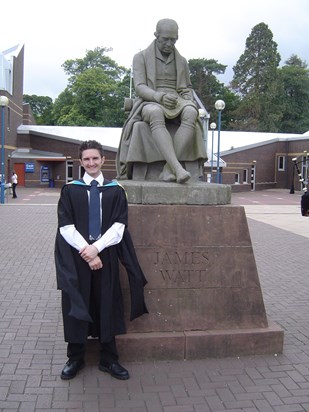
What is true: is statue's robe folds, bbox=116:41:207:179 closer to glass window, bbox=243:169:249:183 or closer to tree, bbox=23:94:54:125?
glass window, bbox=243:169:249:183

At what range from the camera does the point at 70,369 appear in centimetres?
383

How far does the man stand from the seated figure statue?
3.44 feet

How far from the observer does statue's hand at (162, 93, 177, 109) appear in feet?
15.7

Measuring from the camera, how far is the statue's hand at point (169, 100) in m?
4.77

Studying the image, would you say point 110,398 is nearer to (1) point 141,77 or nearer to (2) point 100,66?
(1) point 141,77

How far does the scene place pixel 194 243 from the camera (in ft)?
14.3

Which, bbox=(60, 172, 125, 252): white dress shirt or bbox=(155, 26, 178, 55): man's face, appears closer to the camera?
bbox=(60, 172, 125, 252): white dress shirt

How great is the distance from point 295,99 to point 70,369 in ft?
201

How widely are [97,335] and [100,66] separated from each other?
57.9 m

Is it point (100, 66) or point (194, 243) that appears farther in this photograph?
point (100, 66)

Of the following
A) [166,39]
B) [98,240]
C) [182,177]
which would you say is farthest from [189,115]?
A: [98,240]

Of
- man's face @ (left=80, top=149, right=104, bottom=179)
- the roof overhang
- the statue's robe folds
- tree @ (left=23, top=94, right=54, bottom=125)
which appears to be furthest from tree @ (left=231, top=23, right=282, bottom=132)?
man's face @ (left=80, top=149, right=104, bottom=179)

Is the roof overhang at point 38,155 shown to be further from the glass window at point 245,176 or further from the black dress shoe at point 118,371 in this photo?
the black dress shoe at point 118,371

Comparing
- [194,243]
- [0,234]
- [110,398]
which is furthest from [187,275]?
[0,234]
